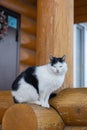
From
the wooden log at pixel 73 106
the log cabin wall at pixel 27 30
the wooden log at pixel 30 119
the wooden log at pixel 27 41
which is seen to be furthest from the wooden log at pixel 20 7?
the wooden log at pixel 30 119

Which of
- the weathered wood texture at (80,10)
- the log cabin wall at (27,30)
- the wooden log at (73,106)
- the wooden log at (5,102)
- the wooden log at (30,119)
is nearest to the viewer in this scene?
the wooden log at (30,119)

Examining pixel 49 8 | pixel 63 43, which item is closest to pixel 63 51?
pixel 63 43

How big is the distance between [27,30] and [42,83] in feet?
9.29

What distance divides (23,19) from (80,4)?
956mm

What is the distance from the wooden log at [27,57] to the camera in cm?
518

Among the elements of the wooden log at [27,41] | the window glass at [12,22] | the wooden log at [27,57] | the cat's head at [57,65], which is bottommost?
the cat's head at [57,65]

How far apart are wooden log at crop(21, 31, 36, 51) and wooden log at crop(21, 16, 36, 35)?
0.07 meters

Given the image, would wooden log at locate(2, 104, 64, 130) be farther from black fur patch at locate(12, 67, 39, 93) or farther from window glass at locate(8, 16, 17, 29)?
window glass at locate(8, 16, 17, 29)

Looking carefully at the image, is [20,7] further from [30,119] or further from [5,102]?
[30,119]

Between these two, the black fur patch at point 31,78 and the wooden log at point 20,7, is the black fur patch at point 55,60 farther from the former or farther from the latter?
the wooden log at point 20,7

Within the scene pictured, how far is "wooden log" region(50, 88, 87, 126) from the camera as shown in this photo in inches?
96.5

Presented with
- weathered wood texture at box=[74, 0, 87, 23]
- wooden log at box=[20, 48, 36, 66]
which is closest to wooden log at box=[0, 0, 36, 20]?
wooden log at box=[20, 48, 36, 66]

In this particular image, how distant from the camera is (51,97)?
2711mm

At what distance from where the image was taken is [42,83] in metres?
2.58
